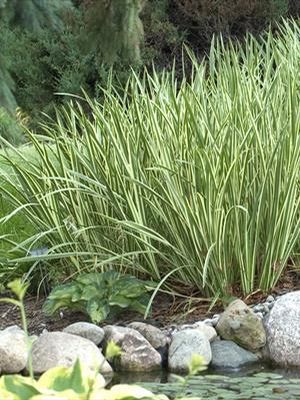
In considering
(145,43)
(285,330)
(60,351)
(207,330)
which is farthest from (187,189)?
(145,43)

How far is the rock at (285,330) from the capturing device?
14.8 feet

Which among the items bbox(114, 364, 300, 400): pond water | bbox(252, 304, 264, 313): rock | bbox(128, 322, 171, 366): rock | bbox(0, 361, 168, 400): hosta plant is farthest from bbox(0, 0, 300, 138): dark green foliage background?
bbox(0, 361, 168, 400): hosta plant

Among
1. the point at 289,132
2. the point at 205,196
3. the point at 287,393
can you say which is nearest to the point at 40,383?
the point at 287,393

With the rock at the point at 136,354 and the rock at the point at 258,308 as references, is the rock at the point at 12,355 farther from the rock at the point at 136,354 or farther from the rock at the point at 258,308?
the rock at the point at 258,308

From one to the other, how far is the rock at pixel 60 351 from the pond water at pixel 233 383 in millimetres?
184

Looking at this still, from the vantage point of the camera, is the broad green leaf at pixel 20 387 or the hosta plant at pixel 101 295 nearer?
the broad green leaf at pixel 20 387

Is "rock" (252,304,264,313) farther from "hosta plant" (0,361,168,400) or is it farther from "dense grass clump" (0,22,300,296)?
"hosta plant" (0,361,168,400)

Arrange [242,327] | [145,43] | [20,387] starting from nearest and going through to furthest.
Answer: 1. [20,387]
2. [242,327]
3. [145,43]

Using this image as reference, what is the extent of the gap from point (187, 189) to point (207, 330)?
78 centimetres

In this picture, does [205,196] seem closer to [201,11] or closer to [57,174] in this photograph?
[57,174]

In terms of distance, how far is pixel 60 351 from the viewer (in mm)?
4316

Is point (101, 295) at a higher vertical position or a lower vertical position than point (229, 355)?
higher

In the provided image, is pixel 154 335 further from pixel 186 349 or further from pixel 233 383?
pixel 233 383

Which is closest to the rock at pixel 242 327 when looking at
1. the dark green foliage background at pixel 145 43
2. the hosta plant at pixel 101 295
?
the hosta plant at pixel 101 295
